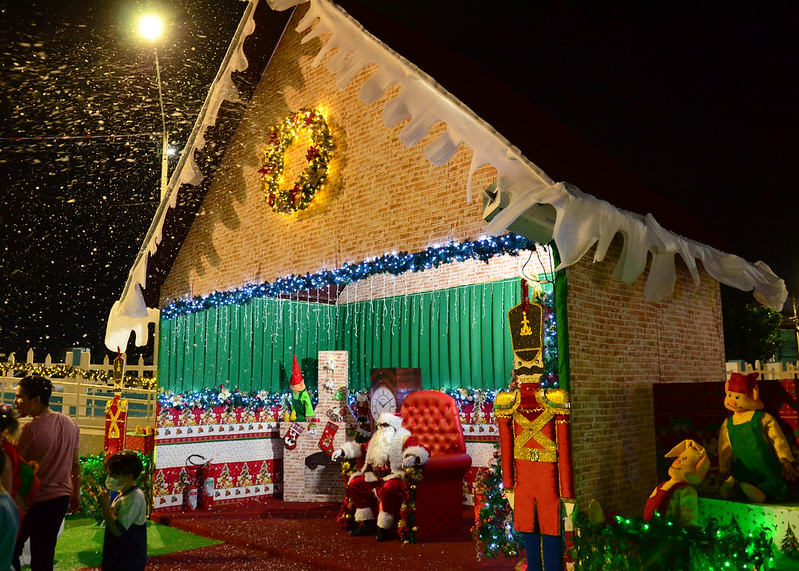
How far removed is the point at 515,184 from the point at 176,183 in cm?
636

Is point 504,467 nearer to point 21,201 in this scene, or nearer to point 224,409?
point 224,409

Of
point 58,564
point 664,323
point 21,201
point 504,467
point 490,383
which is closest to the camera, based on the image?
point 504,467

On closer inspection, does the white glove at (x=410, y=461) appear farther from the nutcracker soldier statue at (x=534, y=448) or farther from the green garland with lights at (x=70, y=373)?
the green garland with lights at (x=70, y=373)

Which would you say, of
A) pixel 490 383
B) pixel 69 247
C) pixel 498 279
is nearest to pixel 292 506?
pixel 490 383

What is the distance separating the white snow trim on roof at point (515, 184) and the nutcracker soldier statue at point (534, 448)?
827mm

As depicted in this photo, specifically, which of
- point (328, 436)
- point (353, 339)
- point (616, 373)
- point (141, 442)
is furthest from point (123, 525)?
point (353, 339)

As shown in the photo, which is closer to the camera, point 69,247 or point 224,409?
point 224,409

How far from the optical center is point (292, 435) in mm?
9539

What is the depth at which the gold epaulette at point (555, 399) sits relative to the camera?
521cm

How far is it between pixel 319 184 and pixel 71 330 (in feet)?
72.2

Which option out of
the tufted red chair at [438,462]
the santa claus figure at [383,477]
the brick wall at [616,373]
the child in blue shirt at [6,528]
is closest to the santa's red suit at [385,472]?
the santa claus figure at [383,477]

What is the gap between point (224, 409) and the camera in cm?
968

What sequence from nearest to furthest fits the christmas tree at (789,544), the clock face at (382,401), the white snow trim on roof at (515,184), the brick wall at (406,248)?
the christmas tree at (789,544)
the white snow trim on roof at (515,184)
the brick wall at (406,248)
the clock face at (382,401)

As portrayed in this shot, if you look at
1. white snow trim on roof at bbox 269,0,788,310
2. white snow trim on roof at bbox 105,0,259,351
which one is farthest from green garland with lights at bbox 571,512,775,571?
white snow trim on roof at bbox 105,0,259,351
